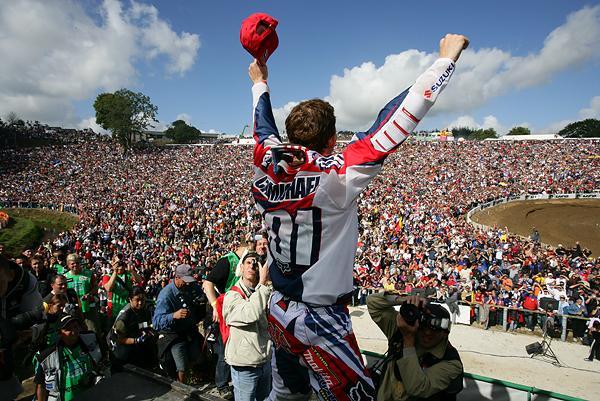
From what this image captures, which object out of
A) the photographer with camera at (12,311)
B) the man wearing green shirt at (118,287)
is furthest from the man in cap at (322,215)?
the man wearing green shirt at (118,287)

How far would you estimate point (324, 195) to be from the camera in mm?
1619

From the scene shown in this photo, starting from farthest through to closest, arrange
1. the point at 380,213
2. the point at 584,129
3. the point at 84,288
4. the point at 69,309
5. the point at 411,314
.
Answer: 1. the point at 584,129
2. the point at 380,213
3. the point at 84,288
4. the point at 69,309
5. the point at 411,314

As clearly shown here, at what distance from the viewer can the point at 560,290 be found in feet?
37.8

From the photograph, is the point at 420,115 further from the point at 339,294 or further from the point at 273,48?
the point at 273,48

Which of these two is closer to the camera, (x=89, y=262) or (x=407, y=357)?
(x=407, y=357)

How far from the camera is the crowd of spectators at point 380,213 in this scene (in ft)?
41.5

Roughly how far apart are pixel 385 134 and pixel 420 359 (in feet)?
5.86

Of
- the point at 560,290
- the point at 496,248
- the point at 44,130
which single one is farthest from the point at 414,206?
the point at 44,130

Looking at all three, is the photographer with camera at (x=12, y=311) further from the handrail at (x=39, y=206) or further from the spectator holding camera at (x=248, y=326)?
the handrail at (x=39, y=206)

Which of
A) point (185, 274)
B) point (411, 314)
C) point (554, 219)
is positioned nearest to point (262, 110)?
point (411, 314)

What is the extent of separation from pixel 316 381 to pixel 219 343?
3.56 metres

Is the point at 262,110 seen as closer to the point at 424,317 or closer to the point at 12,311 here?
the point at 424,317

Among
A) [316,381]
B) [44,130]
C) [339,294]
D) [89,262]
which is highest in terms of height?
[44,130]

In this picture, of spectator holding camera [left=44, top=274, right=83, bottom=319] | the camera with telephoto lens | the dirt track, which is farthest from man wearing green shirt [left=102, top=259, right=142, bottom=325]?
the dirt track
